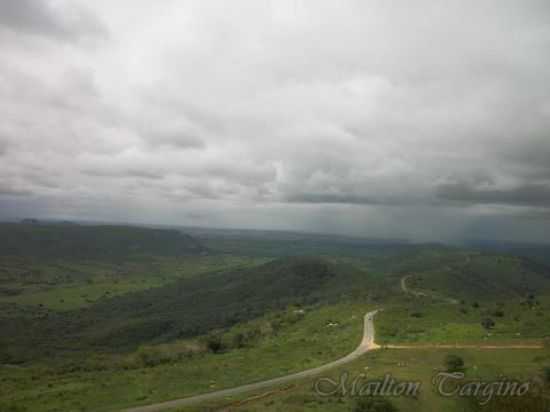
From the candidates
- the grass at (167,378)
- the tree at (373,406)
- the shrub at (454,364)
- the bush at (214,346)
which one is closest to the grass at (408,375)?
the shrub at (454,364)

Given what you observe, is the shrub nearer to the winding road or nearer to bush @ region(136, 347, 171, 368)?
the winding road

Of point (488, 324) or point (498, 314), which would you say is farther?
point (498, 314)

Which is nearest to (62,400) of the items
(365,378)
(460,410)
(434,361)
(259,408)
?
(259,408)

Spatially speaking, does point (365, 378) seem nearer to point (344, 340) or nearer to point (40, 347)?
point (344, 340)

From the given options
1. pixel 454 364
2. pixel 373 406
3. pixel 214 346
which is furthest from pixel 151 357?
pixel 373 406

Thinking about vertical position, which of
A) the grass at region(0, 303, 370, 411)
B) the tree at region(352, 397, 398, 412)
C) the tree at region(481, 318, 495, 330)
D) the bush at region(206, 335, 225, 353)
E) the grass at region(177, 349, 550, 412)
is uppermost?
the tree at region(352, 397, 398, 412)

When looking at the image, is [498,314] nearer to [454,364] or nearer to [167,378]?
[454,364]

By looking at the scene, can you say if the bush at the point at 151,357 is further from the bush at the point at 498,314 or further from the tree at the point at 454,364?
the bush at the point at 498,314

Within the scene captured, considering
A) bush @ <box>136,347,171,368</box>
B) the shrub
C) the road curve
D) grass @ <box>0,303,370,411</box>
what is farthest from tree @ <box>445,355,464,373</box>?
bush @ <box>136,347,171,368</box>
